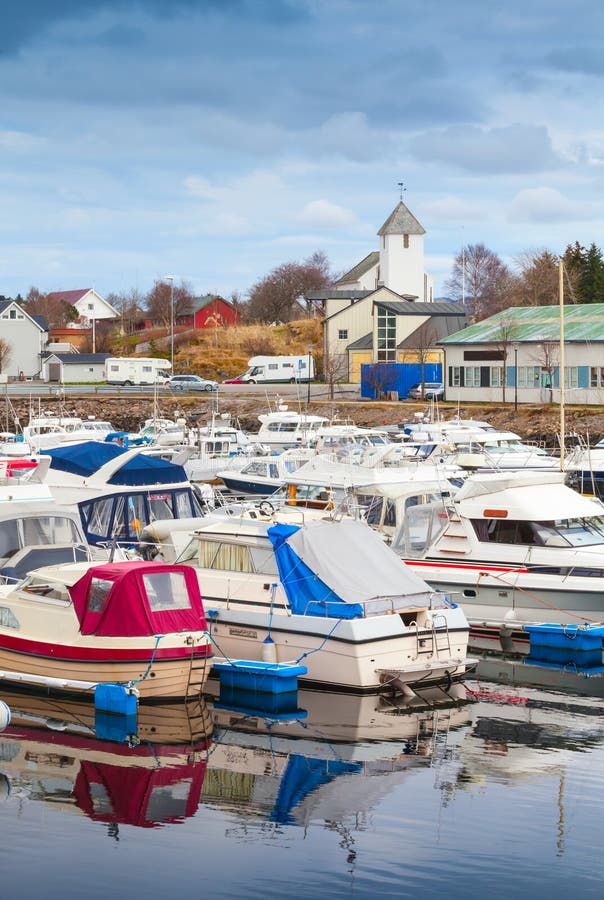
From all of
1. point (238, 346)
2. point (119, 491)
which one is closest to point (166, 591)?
point (119, 491)

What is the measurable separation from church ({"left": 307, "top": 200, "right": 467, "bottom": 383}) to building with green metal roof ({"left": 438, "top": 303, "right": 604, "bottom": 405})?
548 cm

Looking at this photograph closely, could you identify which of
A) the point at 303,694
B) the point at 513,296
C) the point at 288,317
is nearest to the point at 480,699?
the point at 303,694

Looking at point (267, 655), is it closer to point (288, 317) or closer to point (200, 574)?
point (200, 574)

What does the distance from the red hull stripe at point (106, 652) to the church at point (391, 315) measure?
57.1 metres

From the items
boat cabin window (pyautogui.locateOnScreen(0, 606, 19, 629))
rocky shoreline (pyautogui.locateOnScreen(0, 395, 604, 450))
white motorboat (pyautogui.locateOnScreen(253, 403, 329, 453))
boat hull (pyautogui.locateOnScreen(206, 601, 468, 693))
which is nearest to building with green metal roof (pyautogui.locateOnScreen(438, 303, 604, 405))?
rocky shoreline (pyautogui.locateOnScreen(0, 395, 604, 450))

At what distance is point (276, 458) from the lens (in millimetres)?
41594

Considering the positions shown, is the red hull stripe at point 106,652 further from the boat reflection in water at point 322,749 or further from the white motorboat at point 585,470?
the white motorboat at point 585,470

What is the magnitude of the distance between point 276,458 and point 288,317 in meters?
78.3

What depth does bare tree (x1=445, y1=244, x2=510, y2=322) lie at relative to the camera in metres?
123

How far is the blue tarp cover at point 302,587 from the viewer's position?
18.5 meters

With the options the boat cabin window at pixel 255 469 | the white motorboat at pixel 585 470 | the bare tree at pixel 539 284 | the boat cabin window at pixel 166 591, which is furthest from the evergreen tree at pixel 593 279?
the boat cabin window at pixel 166 591

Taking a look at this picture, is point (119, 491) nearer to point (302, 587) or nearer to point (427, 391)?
point (302, 587)

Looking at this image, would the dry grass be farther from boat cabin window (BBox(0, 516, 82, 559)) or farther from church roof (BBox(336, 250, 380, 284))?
boat cabin window (BBox(0, 516, 82, 559))

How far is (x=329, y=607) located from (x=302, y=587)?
703 millimetres
